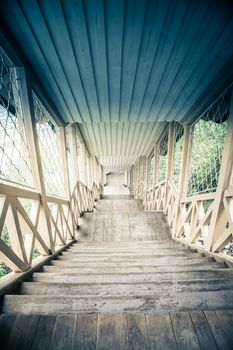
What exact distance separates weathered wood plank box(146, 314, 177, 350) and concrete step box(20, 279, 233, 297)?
25cm

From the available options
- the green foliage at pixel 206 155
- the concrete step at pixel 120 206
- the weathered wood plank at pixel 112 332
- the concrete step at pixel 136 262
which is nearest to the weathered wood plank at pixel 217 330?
the weathered wood plank at pixel 112 332

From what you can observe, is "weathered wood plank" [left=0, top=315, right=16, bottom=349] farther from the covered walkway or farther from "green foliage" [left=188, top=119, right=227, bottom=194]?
"green foliage" [left=188, top=119, right=227, bottom=194]

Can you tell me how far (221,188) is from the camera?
2.79 m

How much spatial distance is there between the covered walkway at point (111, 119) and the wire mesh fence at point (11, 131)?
14 mm

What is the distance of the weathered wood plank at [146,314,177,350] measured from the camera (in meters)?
1.30

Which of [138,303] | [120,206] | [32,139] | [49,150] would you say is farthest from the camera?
[120,206]

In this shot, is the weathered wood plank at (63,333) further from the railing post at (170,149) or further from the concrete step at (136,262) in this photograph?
the railing post at (170,149)

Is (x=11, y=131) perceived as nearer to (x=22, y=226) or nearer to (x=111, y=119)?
(x=22, y=226)

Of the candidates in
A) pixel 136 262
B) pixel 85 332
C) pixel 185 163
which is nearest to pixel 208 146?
pixel 185 163

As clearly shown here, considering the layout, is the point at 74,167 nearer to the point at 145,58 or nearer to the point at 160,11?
the point at 145,58

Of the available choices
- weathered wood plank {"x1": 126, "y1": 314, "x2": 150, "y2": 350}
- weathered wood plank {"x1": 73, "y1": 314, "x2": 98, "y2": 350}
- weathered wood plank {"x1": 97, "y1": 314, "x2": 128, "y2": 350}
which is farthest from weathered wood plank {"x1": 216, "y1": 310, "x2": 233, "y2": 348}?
weathered wood plank {"x1": 73, "y1": 314, "x2": 98, "y2": 350}

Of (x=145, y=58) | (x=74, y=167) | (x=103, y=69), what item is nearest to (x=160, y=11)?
(x=145, y=58)

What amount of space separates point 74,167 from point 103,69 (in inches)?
134

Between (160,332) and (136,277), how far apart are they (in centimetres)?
77
